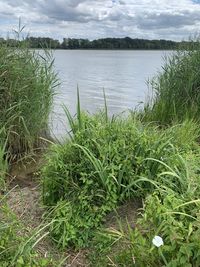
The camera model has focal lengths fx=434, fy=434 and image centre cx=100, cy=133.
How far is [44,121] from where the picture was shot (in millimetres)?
5797

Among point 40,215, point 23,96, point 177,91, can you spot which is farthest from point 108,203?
point 177,91

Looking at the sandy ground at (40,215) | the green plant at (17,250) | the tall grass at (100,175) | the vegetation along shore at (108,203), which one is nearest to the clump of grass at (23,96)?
the vegetation along shore at (108,203)

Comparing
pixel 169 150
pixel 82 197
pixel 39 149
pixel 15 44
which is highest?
pixel 15 44

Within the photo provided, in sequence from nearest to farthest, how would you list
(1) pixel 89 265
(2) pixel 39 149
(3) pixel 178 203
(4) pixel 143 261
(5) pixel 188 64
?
(4) pixel 143 261
(3) pixel 178 203
(1) pixel 89 265
(2) pixel 39 149
(5) pixel 188 64

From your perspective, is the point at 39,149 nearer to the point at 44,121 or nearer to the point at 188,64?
the point at 44,121

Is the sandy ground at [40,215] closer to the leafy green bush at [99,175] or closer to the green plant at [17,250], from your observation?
the leafy green bush at [99,175]

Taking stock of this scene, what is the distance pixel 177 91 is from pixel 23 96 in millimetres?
2524

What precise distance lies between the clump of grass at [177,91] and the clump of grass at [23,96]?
1641mm

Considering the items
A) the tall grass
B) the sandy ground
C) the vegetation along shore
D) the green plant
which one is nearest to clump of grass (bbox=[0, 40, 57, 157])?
the vegetation along shore

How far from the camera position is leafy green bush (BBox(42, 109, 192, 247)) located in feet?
10.3

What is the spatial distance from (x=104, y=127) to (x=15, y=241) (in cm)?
138

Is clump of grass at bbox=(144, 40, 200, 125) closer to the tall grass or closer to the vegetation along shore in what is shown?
the vegetation along shore

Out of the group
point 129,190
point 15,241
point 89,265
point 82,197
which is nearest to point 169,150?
point 129,190

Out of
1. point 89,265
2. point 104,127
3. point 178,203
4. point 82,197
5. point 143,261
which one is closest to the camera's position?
point 143,261
